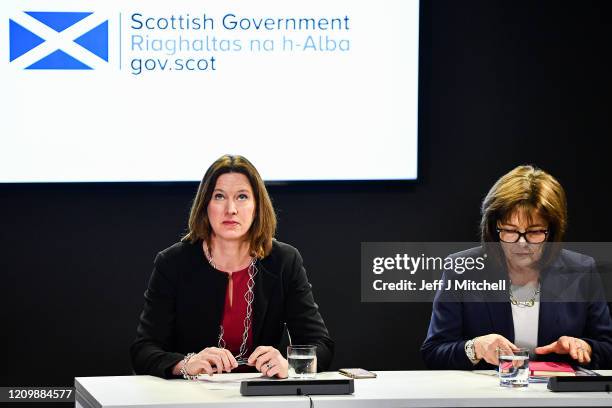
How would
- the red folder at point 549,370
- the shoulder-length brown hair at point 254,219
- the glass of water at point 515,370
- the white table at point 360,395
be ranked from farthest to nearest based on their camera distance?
the shoulder-length brown hair at point 254,219, the red folder at point 549,370, the glass of water at point 515,370, the white table at point 360,395

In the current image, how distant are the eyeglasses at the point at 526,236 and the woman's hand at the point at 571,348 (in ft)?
1.16

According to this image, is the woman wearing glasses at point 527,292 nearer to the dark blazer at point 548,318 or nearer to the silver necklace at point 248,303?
the dark blazer at point 548,318

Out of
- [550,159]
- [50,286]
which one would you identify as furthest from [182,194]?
[550,159]

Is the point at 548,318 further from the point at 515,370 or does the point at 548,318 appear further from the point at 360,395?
the point at 360,395

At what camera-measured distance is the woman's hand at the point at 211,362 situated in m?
2.89

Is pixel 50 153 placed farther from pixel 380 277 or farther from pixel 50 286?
pixel 380 277

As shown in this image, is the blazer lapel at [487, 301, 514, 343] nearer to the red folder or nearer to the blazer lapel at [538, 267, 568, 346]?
the blazer lapel at [538, 267, 568, 346]

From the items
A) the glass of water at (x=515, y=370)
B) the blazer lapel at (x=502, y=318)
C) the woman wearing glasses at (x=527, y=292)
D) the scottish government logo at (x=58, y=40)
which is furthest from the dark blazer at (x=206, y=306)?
the scottish government logo at (x=58, y=40)

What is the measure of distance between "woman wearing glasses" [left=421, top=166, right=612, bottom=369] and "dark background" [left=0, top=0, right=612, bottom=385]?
3.79ft

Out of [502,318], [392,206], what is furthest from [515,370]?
[392,206]

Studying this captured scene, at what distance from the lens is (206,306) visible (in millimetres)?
3303

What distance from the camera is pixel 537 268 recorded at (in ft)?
11.0

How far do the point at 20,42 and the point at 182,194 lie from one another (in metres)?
0.95

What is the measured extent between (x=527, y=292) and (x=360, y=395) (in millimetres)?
938
